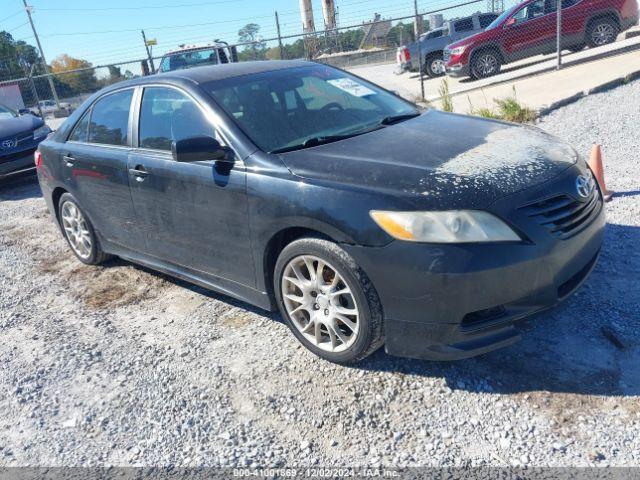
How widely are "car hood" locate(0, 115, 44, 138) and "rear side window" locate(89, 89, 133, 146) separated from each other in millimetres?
5324

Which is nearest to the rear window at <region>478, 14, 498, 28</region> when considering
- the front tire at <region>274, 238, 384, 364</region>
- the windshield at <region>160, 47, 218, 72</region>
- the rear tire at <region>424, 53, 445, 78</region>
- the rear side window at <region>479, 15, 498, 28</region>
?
the rear side window at <region>479, 15, 498, 28</region>

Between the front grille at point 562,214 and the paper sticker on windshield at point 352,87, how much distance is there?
1.82 metres

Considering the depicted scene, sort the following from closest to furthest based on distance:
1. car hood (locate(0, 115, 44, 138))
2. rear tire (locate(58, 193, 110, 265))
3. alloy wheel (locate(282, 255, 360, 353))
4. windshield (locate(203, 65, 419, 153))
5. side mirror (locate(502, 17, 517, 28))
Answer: alloy wheel (locate(282, 255, 360, 353)), windshield (locate(203, 65, 419, 153)), rear tire (locate(58, 193, 110, 265)), car hood (locate(0, 115, 44, 138)), side mirror (locate(502, 17, 517, 28))

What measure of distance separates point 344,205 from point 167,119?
1.77 metres

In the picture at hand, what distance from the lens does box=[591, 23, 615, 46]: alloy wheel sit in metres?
13.9

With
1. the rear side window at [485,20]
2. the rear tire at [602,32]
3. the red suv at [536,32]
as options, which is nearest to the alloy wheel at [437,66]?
the rear side window at [485,20]

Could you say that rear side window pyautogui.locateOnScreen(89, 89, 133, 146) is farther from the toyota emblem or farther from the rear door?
the toyota emblem

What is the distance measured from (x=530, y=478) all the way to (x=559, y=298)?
0.95 metres

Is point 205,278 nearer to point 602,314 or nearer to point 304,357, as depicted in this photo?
point 304,357

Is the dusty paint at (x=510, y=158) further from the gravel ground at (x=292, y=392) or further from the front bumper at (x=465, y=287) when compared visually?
the gravel ground at (x=292, y=392)

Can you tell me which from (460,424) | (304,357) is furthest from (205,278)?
(460,424)

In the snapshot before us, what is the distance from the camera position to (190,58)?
597 inches

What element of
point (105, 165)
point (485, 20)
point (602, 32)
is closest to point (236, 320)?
point (105, 165)

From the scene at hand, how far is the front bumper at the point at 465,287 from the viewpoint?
8.80 ft
